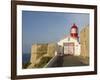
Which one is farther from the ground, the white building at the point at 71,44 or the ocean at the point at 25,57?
the white building at the point at 71,44

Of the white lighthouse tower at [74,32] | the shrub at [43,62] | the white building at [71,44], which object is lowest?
the shrub at [43,62]

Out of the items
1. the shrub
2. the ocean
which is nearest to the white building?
the shrub

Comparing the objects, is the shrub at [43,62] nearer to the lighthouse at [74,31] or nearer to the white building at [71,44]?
the white building at [71,44]

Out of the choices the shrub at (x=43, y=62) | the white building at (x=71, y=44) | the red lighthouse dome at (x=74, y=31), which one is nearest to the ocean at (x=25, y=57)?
the shrub at (x=43, y=62)

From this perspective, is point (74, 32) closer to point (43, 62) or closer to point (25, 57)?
point (43, 62)

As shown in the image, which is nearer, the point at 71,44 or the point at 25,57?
the point at 25,57

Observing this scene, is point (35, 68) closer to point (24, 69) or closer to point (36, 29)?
point (24, 69)

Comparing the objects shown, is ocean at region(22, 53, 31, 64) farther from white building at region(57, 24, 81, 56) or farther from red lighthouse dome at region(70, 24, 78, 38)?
red lighthouse dome at region(70, 24, 78, 38)

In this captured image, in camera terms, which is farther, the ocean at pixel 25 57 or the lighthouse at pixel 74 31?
the lighthouse at pixel 74 31

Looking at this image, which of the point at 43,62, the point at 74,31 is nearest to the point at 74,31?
the point at 74,31

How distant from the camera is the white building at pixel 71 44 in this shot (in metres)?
1.80

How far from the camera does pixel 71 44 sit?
1824 millimetres

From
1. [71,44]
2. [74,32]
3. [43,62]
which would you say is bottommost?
[43,62]

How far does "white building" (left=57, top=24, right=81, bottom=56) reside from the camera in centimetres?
180
